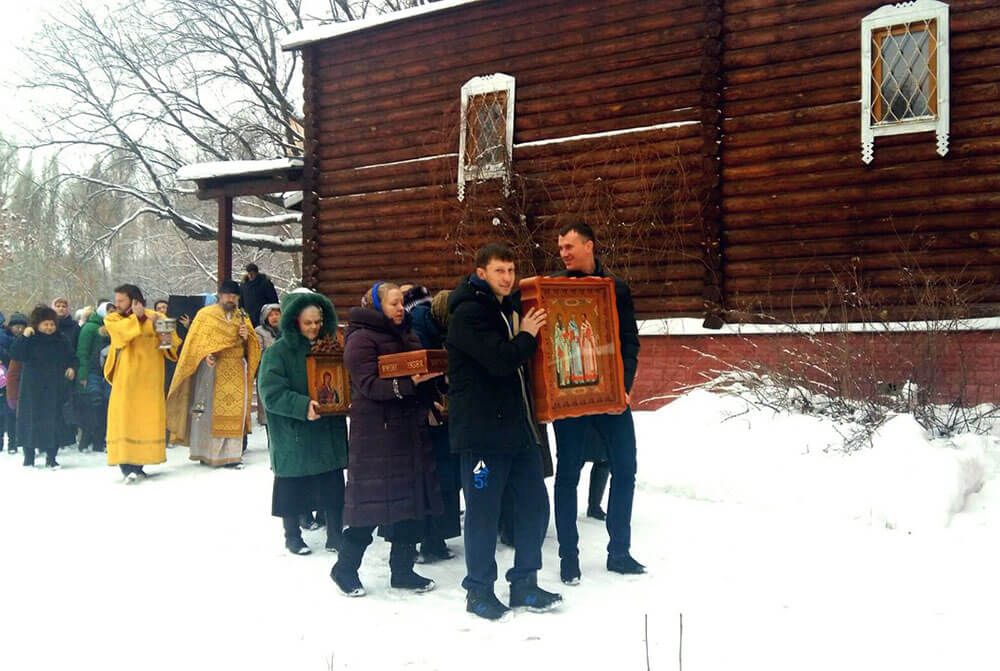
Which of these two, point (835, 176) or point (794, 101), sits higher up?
point (794, 101)

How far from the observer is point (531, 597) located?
4.34 metres

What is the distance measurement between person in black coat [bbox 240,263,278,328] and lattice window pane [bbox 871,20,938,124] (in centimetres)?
783

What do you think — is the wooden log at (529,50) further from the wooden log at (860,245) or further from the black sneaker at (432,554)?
the black sneaker at (432,554)

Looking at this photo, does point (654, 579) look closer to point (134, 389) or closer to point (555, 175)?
point (134, 389)

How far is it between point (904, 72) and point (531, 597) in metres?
7.92

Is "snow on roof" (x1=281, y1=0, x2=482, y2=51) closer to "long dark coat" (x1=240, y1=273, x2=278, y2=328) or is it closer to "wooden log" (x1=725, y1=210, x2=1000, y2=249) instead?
"long dark coat" (x1=240, y1=273, x2=278, y2=328)

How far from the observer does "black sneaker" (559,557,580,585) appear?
4.77 meters

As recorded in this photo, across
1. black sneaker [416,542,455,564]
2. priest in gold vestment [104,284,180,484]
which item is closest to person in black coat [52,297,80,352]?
priest in gold vestment [104,284,180,484]

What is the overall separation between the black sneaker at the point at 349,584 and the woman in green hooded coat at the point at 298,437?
2.99 ft

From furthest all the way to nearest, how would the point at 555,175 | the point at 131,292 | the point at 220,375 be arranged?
the point at 555,175 < the point at 220,375 < the point at 131,292

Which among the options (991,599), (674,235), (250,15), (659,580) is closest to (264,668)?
Result: (659,580)

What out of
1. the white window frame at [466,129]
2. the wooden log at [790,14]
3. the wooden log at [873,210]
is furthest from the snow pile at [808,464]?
the white window frame at [466,129]

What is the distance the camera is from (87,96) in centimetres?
2247

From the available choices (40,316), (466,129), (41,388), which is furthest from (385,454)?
(466,129)
